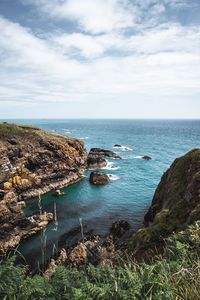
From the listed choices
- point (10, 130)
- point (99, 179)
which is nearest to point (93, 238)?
point (99, 179)

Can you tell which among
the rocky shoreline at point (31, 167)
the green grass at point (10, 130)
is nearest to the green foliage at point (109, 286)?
the rocky shoreline at point (31, 167)

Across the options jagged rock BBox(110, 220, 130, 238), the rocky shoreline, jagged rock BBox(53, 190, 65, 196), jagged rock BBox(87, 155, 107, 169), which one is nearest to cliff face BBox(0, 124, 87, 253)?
the rocky shoreline

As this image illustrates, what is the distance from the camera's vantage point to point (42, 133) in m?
71.2

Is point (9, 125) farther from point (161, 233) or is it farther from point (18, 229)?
point (161, 233)

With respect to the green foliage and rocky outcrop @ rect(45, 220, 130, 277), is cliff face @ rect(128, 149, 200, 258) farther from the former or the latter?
the green foliage

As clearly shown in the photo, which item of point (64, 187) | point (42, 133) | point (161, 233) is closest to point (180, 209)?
point (161, 233)

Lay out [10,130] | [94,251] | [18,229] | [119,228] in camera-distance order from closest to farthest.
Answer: [94,251] → [18,229] → [119,228] → [10,130]

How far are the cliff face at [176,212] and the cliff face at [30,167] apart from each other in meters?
17.7

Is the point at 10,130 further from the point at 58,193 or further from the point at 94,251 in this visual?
the point at 94,251

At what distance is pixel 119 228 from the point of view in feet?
114

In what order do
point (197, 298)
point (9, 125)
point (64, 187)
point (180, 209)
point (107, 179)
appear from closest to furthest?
1. point (197, 298)
2. point (180, 209)
3. point (64, 187)
4. point (107, 179)
5. point (9, 125)

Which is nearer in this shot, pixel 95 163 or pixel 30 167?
pixel 30 167

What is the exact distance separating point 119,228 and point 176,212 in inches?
601

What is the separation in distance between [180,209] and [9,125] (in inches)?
2238
